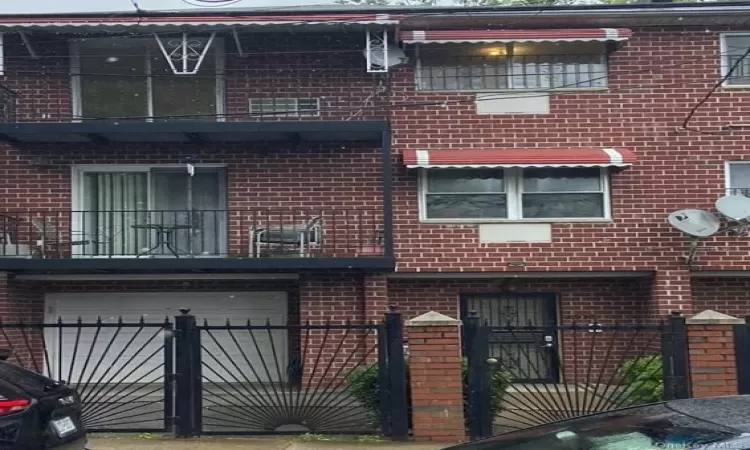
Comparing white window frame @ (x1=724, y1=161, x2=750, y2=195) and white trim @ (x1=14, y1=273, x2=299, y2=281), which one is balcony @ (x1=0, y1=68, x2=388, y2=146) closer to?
white trim @ (x1=14, y1=273, x2=299, y2=281)

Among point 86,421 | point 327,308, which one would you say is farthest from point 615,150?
point 86,421

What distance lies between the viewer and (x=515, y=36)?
13.1m

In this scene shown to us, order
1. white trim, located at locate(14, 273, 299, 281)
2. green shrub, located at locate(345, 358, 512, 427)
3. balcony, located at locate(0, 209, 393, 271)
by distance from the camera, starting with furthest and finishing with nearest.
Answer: white trim, located at locate(14, 273, 299, 281) → balcony, located at locate(0, 209, 393, 271) → green shrub, located at locate(345, 358, 512, 427)

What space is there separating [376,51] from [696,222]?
580 centimetres

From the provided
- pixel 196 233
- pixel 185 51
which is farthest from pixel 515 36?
pixel 196 233

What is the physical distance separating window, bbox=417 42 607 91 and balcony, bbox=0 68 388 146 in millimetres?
1037

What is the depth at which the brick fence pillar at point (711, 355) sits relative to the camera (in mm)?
8312

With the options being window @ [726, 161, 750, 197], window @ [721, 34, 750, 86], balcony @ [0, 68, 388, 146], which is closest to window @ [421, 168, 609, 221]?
balcony @ [0, 68, 388, 146]

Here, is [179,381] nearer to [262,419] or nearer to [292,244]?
[262,419]

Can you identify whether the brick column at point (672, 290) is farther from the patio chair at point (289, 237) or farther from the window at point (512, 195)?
the patio chair at point (289, 237)

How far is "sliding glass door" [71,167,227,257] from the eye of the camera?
13.6 m

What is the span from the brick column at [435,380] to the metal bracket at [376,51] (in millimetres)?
5989

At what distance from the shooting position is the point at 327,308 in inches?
525

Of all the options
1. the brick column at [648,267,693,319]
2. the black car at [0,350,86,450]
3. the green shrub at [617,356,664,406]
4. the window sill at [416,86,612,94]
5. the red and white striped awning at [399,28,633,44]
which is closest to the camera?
the black car at [0,350,86,450]
